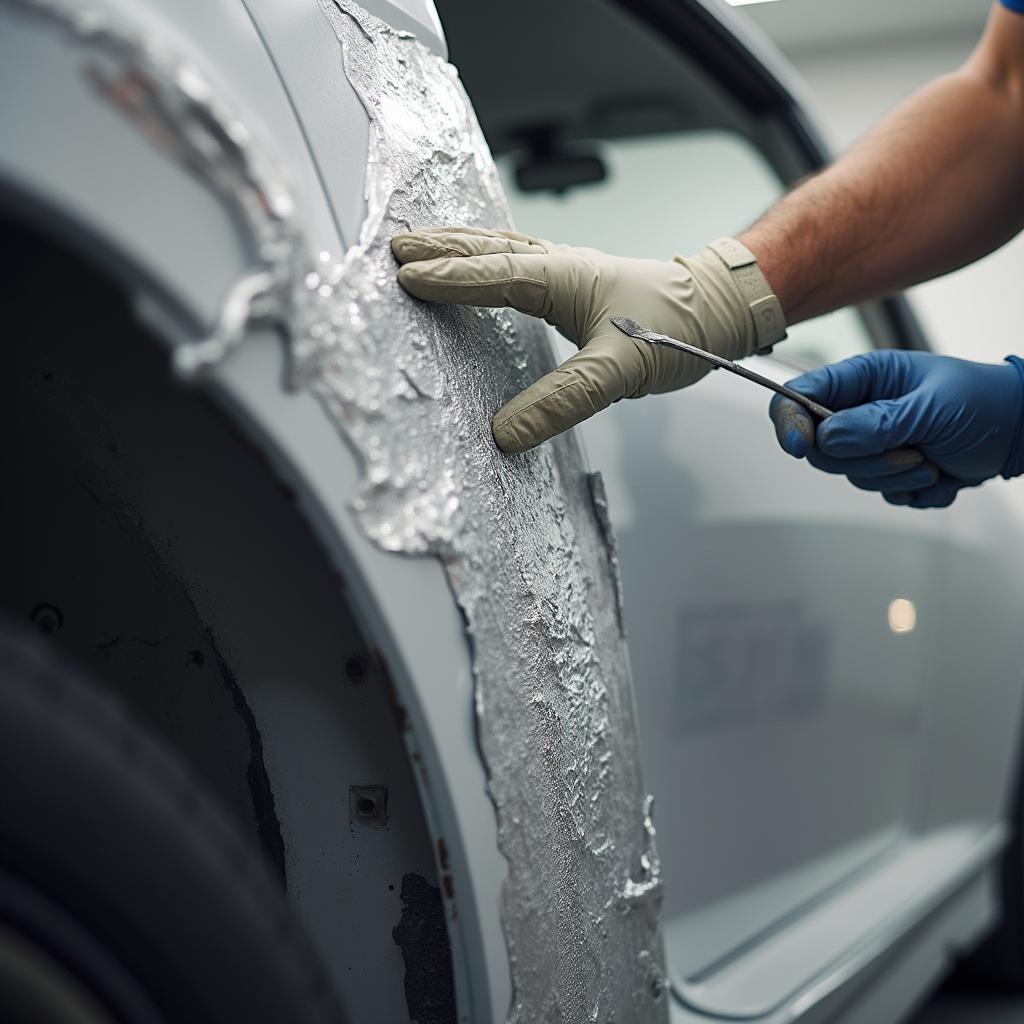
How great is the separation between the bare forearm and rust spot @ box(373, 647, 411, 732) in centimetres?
77

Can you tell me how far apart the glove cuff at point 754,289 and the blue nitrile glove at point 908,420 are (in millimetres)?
80

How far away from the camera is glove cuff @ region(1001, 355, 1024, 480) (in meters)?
1.24

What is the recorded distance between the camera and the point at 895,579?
1653 millimetres

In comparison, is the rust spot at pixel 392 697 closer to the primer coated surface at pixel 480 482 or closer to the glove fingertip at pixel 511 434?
the primer coated surface at pixel 480 482

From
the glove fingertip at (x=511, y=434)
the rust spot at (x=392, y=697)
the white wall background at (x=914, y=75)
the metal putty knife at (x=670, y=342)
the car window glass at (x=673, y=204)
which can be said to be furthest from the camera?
the white wall background at (x=914, y=75)

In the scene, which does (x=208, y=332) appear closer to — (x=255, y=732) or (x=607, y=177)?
(x=255, y=732)

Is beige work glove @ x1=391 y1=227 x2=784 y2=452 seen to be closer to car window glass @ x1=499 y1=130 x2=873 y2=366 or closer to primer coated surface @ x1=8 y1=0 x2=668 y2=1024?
primer coated surface @ x1=8 y1=0 x2=668 y2=1024

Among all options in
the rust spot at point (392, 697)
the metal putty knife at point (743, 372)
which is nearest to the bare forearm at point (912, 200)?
the metal putty knife at point (743, 372)

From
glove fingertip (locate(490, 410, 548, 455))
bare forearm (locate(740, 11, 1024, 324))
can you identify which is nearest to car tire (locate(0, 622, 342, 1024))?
glove fingertip (locate(490, 410, 548, 455))

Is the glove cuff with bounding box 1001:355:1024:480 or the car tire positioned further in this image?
the glove cuff with bounding box 1001:355:1024:480

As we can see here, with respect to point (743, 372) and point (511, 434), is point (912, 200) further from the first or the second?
point (511, 434)

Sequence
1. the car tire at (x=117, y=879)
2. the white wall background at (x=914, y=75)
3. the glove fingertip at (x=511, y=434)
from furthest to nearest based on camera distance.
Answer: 1. the white wall background at (x=914, y=75)
2. the glove fingertip at (x=511, y=434)
3. the car tire at (x=117, y=879)

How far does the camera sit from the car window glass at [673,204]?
200 centimetres

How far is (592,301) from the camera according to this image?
36.9 inches
